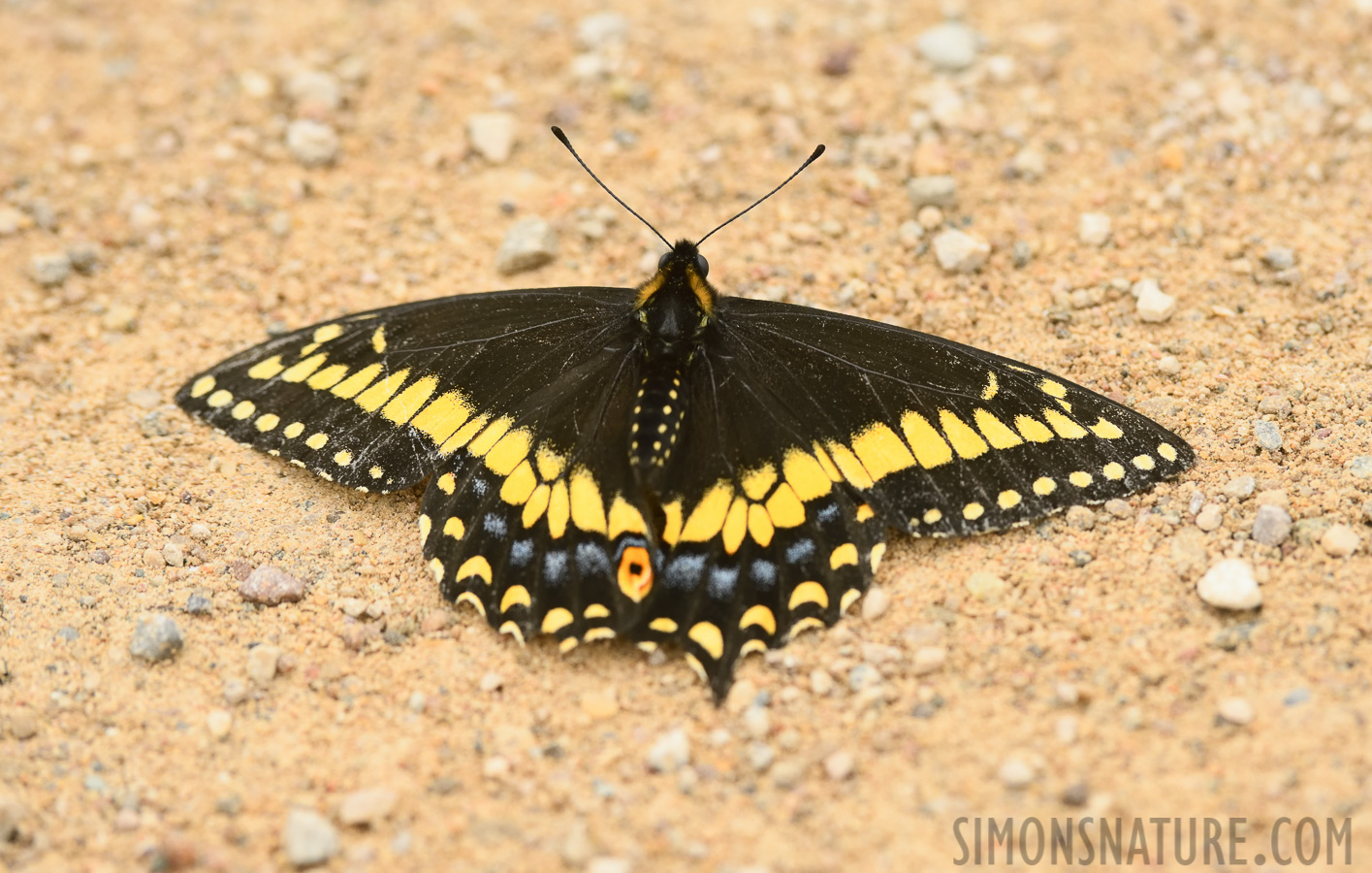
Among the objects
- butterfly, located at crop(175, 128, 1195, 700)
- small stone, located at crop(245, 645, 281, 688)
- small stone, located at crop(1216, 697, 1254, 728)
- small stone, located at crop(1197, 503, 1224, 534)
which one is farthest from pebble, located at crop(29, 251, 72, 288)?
small stone, located at crop(1216, 697, 1254, 728)

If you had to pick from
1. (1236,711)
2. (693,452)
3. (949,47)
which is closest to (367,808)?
(693,452)

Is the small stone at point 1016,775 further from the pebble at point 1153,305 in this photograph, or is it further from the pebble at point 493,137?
the pebble at point 493,137

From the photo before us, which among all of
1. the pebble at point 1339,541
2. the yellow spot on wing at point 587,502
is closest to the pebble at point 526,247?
the yellow spot on wing at point 587,502

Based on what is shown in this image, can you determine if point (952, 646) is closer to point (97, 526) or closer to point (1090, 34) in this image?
point (97, 526)

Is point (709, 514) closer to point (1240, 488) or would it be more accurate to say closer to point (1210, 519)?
point (1210, 519)

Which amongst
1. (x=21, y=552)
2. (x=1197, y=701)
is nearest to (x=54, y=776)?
(x=21, y=552)
